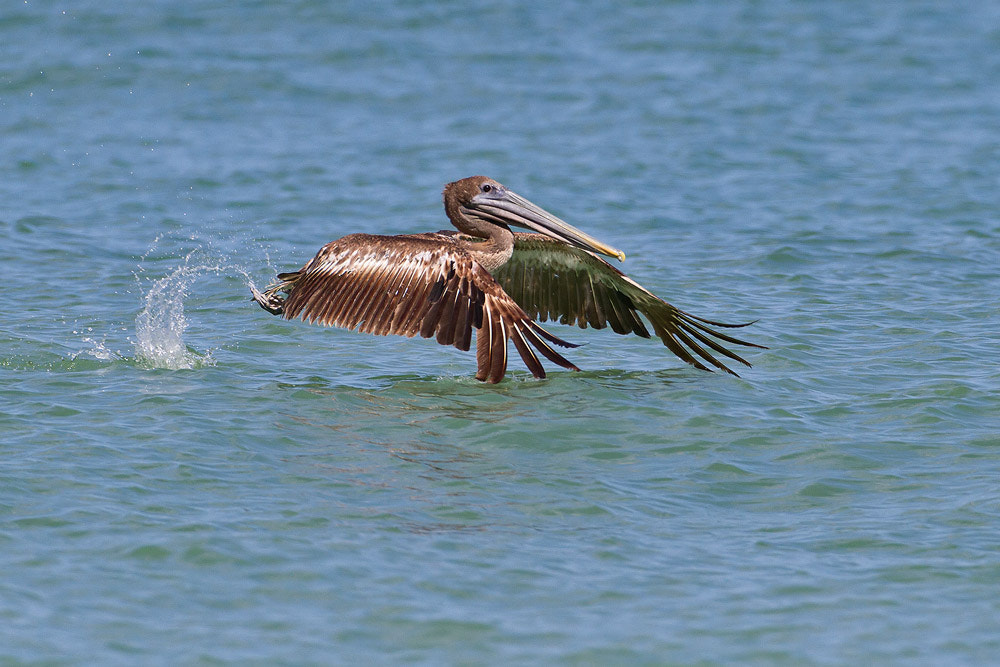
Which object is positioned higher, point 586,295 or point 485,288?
point 485,288

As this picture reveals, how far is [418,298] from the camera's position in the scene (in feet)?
26.2

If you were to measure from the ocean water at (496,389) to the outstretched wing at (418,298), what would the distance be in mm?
428

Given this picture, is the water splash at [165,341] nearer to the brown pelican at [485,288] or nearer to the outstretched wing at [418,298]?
the brown pelican at [485,288]

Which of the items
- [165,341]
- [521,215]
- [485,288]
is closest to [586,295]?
[521,215]

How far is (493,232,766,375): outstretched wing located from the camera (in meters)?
9.08

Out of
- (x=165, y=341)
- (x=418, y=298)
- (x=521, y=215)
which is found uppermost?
(x=521, y=215)

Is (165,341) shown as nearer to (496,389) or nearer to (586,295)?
(496,389)

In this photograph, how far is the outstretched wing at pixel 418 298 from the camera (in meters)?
7.72

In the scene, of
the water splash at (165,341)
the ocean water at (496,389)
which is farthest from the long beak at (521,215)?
the water splash at (165,341)

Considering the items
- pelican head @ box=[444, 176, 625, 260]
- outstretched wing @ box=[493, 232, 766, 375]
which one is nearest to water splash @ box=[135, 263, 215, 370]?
pelican head @ box=[444, 176, 625, 260]

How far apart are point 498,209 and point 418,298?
3.55ft

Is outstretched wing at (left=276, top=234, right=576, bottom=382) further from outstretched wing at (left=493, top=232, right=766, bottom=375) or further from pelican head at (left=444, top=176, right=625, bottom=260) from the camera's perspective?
outstretched wing at (left=493, top=232, right=766, bottom=375)

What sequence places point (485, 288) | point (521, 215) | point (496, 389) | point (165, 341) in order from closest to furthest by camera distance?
point (485, 288)
point (496, 389)
point (521, 215)
point (165, 341)

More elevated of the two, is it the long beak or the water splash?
the long beak
